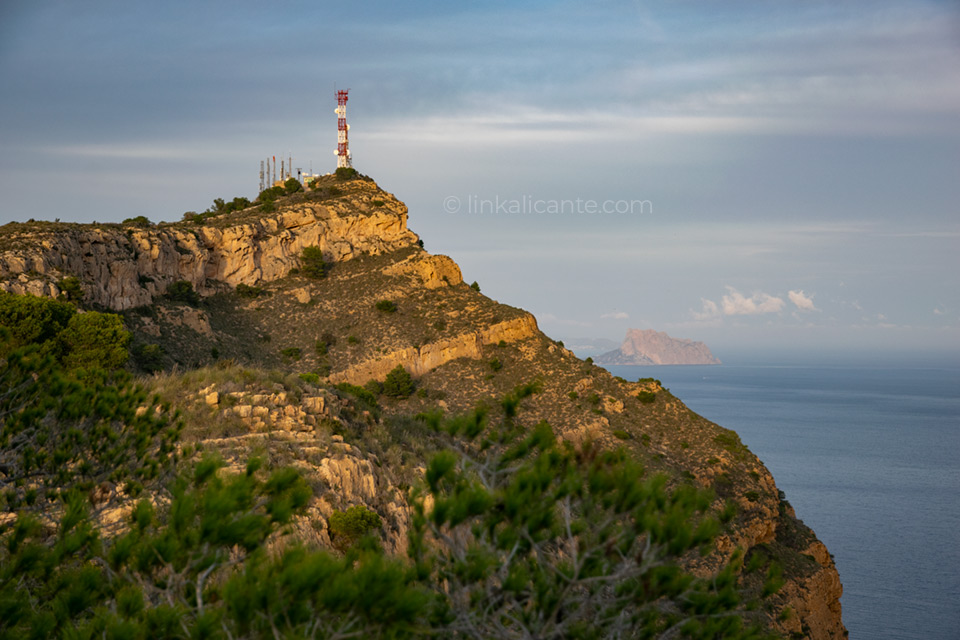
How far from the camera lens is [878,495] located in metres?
77.6

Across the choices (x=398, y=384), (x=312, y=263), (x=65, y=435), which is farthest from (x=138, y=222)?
(x=65, y=435)

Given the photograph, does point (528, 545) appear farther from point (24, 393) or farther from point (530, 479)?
point (24, 393)

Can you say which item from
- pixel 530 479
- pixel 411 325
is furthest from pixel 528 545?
pixel 411 325

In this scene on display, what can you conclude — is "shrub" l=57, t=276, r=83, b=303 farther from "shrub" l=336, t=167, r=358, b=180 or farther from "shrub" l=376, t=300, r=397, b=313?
"shrub" l=336, t=167, r=358, b=180

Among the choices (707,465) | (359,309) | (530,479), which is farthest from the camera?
(359,309)

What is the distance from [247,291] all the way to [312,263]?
215 inches

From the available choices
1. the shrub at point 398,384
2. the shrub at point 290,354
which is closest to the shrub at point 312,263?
the shrub at point 290,354

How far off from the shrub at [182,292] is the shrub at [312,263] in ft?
29.3

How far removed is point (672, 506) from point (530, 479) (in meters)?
1.26

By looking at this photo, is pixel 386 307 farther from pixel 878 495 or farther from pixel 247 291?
pixel 878 495

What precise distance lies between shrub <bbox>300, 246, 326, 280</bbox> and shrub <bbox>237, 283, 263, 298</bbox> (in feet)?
13.7

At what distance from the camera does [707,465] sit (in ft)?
148

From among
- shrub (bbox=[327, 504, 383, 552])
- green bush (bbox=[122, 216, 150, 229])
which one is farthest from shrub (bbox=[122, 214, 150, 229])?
shrub (bbox=[327, 504, 383, 552])

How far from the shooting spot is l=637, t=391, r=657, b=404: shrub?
5059 cm
